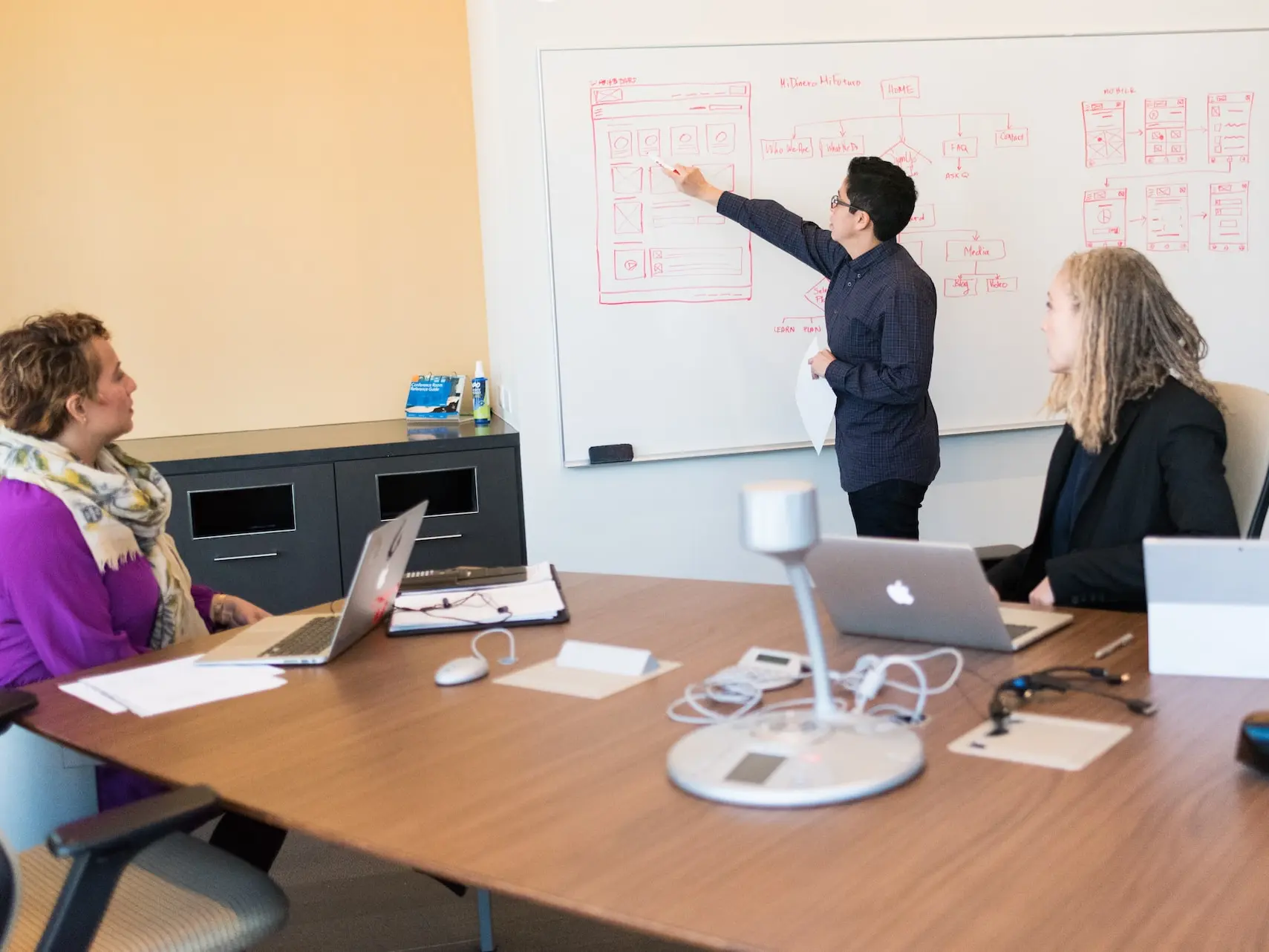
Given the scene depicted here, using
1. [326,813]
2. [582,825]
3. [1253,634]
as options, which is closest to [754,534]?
[582,825]

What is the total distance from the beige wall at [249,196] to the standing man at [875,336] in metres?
1.29

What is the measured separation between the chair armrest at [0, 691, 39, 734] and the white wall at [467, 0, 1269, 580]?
6.82 feet

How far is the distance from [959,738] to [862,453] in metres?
→ 2.04

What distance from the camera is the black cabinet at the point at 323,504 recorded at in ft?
12.0

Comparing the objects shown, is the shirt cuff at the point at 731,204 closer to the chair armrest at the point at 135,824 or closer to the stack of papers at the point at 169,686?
the stack of papers at the point at 169,686

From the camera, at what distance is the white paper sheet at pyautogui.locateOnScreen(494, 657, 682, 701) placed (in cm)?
171

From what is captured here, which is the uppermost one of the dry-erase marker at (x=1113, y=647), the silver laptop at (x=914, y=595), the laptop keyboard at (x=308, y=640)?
the silver laptop at (x=914, y=595)

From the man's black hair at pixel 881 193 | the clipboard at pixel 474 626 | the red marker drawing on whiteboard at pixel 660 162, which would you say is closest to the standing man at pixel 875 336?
the man's black hair at pixel 881 193

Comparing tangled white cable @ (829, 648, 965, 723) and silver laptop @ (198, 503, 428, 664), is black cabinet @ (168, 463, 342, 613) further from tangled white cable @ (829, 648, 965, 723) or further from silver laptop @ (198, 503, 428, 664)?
tangled white cable @ (829, 648, 965, 723)

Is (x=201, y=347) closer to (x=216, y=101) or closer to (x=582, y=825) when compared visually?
(x=216, y=101)

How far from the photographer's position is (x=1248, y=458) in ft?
7.38

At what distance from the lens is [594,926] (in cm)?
249

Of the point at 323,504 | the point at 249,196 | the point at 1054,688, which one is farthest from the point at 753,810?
the point at 249,196

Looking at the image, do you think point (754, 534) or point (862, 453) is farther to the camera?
point (862, 453)
